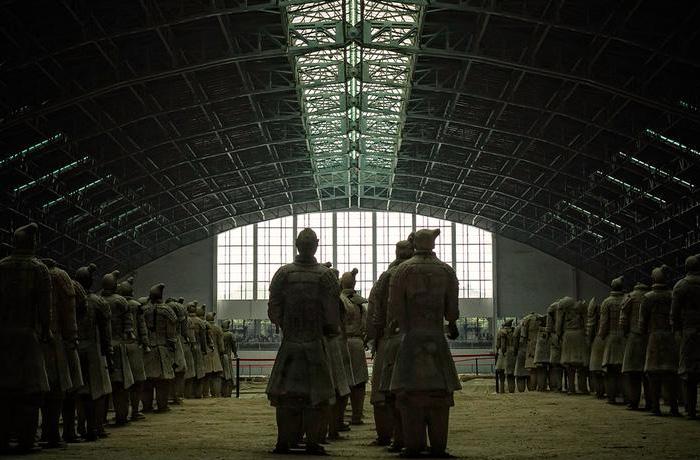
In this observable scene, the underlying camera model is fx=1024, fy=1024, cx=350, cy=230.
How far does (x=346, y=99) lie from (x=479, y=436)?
91.0 feet

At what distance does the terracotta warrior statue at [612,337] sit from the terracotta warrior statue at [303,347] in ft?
32.8

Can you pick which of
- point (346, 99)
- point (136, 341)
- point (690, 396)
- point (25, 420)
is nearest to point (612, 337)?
point (690, 396)

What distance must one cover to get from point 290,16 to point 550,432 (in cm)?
1979

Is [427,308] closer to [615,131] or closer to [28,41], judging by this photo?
[28,41]

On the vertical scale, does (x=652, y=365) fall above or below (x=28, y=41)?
below

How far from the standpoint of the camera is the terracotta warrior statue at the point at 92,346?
1312 cm

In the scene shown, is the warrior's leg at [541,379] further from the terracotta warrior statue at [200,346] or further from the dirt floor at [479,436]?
the terracotta warrior statue at [200,346]

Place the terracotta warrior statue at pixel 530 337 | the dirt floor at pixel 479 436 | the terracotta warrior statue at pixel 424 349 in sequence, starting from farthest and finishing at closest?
1. the terracotta warrior statue at pixel 530 337
2. the dirt floor at pixel 479 436
3. the terracotta warrior statue at pixel 424 349

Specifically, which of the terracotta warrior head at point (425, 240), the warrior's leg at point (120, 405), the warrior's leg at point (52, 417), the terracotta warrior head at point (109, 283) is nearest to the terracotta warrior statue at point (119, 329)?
the terracotta warrior head at point (109, 283)

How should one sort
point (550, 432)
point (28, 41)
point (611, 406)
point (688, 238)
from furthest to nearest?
point (688, 238)
point (28, 41)
point (611, 406)
point (550, 432)

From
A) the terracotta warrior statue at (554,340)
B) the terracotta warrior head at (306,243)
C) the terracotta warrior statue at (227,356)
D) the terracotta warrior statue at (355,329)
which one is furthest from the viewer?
the terracotta warrior statue at (227,356)

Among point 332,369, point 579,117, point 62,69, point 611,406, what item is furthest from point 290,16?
point 332,369

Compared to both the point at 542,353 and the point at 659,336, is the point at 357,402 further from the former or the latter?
the point at 542,353

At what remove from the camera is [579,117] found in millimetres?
36031
